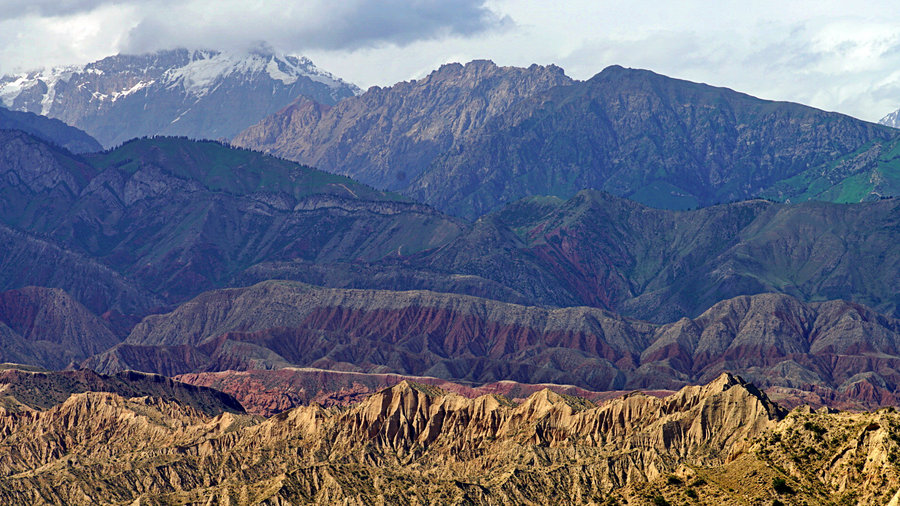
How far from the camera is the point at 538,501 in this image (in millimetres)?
174500

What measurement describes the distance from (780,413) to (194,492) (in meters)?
64.1

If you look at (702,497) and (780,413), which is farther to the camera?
(780,413)

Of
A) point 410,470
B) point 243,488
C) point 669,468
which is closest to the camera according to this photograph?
point 669,468

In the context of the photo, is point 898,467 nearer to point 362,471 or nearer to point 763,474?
point 763,474

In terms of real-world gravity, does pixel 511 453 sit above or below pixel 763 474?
below

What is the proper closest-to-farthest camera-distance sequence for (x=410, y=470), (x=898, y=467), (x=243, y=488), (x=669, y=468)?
(x=898, y=467) → (x=669, y=468) → (x=243, y=488) → (x=410, y=470)

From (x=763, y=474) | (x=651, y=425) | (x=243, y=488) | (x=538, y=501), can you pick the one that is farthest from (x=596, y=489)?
(x=763, y=474)

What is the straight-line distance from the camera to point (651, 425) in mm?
191625

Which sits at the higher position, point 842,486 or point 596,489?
point 842,486

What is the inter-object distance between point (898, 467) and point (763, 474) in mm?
8695

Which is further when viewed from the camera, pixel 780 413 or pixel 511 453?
pixel 511 453

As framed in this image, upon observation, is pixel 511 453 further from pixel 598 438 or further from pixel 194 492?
pixel 194 492

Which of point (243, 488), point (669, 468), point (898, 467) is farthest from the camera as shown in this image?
point (243, 488)

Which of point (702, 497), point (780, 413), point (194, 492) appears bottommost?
point (194, 492)
